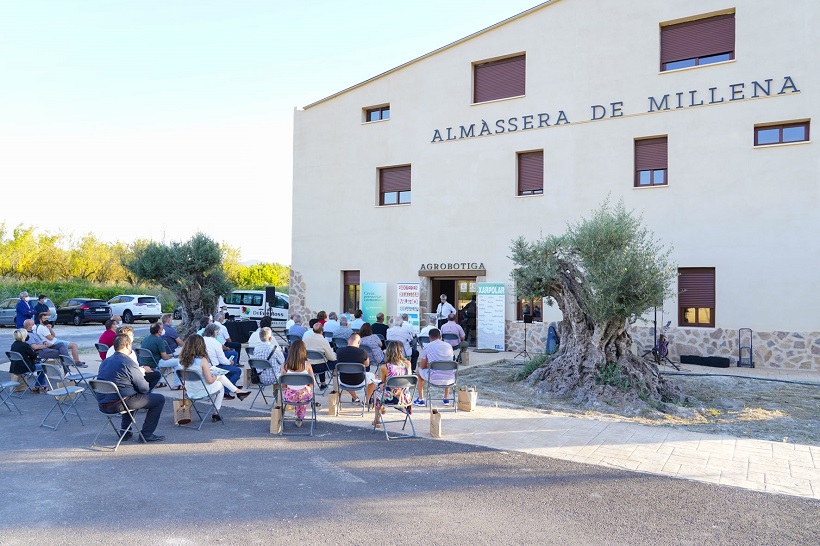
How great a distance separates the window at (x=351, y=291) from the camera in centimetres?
1908

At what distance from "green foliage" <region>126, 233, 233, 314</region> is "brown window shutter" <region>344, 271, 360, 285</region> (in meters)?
3.94

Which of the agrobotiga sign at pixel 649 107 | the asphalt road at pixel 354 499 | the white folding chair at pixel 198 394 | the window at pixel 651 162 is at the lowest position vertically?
the asphalt road at pixel 354 499

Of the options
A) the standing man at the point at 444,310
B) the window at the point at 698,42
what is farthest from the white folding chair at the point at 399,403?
the window at the point at 698,42

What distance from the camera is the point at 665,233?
1428 cm

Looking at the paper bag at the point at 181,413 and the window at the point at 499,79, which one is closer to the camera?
the paper bag at the point at 181,413

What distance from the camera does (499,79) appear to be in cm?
1697

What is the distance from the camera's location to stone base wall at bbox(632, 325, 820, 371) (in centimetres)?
1282

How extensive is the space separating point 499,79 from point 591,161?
379 centimetres

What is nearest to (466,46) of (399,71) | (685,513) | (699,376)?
(399,71)

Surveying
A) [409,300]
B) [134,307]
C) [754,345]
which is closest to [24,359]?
[409,300]

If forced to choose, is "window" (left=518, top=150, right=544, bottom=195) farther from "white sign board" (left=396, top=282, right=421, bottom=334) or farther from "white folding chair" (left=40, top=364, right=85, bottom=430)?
"white folding chair" (left=40, top=364, right=85, bottom=430)

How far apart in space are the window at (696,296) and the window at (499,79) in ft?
21.7

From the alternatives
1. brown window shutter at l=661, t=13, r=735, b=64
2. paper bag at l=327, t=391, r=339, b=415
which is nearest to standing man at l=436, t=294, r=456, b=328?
paper bag at l=327, t=391, r=339, b=415

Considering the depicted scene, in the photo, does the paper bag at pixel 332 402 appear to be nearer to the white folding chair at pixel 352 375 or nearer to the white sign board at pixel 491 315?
the white folding chair at pixel 352 375
